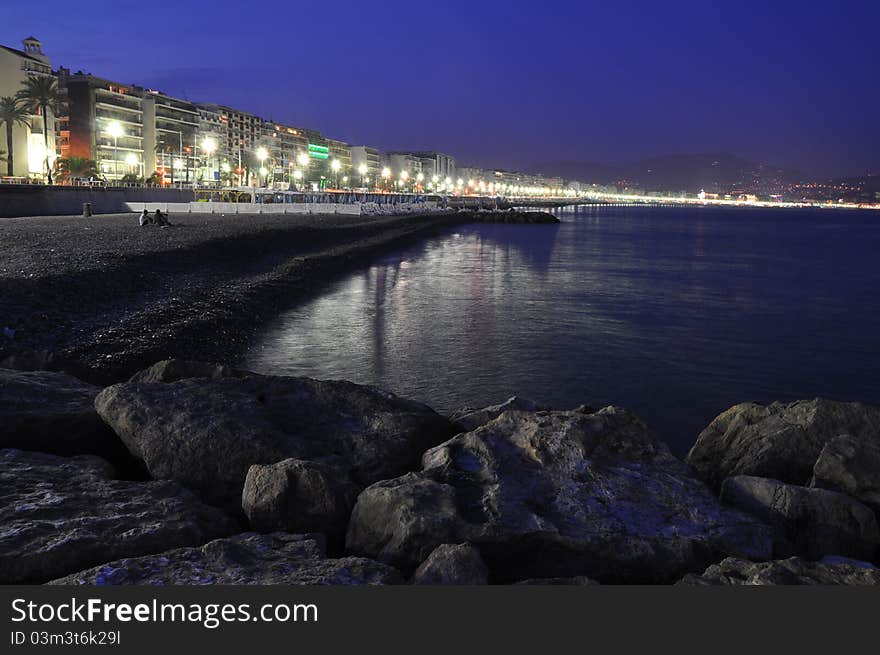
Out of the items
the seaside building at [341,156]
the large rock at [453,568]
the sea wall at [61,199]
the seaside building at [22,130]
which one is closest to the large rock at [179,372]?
the large rock at [453,568]

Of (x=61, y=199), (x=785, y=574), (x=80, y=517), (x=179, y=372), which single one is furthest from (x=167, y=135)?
(x=785, y=574)

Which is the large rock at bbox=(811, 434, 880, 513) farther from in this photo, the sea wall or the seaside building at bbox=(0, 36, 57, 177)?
the seaside building at bbox=(0, 36, 57, 177)

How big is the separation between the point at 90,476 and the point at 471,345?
10.5m

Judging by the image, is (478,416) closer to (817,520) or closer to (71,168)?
(817,520)

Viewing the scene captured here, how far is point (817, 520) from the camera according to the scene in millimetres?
4801

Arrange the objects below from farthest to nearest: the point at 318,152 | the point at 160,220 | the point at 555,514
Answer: the point at 318,152
the point at 160,220
the point at 555,514

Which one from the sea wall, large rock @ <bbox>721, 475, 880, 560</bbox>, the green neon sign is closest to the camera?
large rock @ <bbox>721, 475, 880, 560</bbox>

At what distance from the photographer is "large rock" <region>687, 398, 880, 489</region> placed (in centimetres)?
575

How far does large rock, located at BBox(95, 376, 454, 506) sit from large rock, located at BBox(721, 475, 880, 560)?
2.61 metres

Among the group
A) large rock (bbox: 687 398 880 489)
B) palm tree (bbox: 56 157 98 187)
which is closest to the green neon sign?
palm tree (bbox: 56 157 98 187)

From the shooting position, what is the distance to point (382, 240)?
131ft

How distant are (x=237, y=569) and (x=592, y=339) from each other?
13.3 metres

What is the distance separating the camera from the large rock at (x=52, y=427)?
547 centimetres

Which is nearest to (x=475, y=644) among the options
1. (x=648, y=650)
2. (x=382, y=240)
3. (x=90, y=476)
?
(x=648, y=650)
